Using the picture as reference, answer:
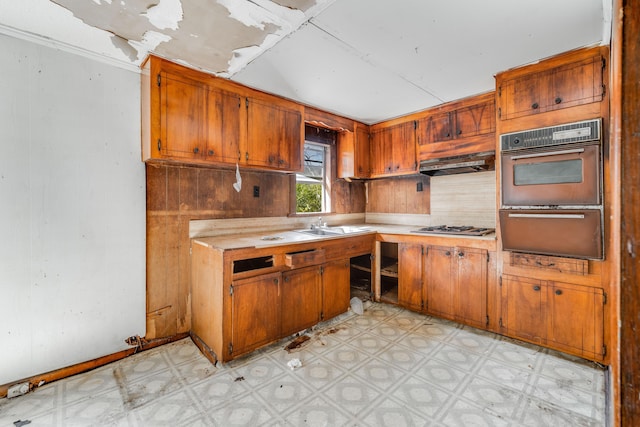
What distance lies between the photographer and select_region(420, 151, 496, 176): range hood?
2727 mm

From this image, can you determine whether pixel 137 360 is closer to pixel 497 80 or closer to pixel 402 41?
pixel 402 41

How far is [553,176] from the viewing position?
2100mm

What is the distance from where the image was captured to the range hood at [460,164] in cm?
273

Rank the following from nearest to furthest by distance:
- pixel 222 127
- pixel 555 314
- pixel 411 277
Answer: pixel 555 314 → pixel 222 127 → pixel 411 277

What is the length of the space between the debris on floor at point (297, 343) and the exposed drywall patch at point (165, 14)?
2.46 m

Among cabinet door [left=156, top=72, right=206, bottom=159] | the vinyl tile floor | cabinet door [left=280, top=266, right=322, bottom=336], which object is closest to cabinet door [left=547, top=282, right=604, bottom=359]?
the vinyl tile floor

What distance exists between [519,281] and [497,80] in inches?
69.6

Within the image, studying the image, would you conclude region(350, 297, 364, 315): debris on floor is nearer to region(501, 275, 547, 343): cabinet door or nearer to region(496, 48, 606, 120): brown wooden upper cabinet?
region(501, 275, 547, 343): cabinet door

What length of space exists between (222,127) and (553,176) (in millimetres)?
2705

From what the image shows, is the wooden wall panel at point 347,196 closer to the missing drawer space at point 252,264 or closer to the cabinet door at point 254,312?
the missing drawer space at point 252,264

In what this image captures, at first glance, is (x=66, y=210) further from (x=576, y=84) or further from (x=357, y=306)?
(x=576, y=84)

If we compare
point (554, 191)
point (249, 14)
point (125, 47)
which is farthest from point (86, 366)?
point (554, 191)

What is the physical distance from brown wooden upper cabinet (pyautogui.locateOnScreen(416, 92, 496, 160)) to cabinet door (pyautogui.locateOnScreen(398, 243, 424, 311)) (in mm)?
1091

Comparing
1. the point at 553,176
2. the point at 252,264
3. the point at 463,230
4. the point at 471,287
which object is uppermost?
the point at 553,176
